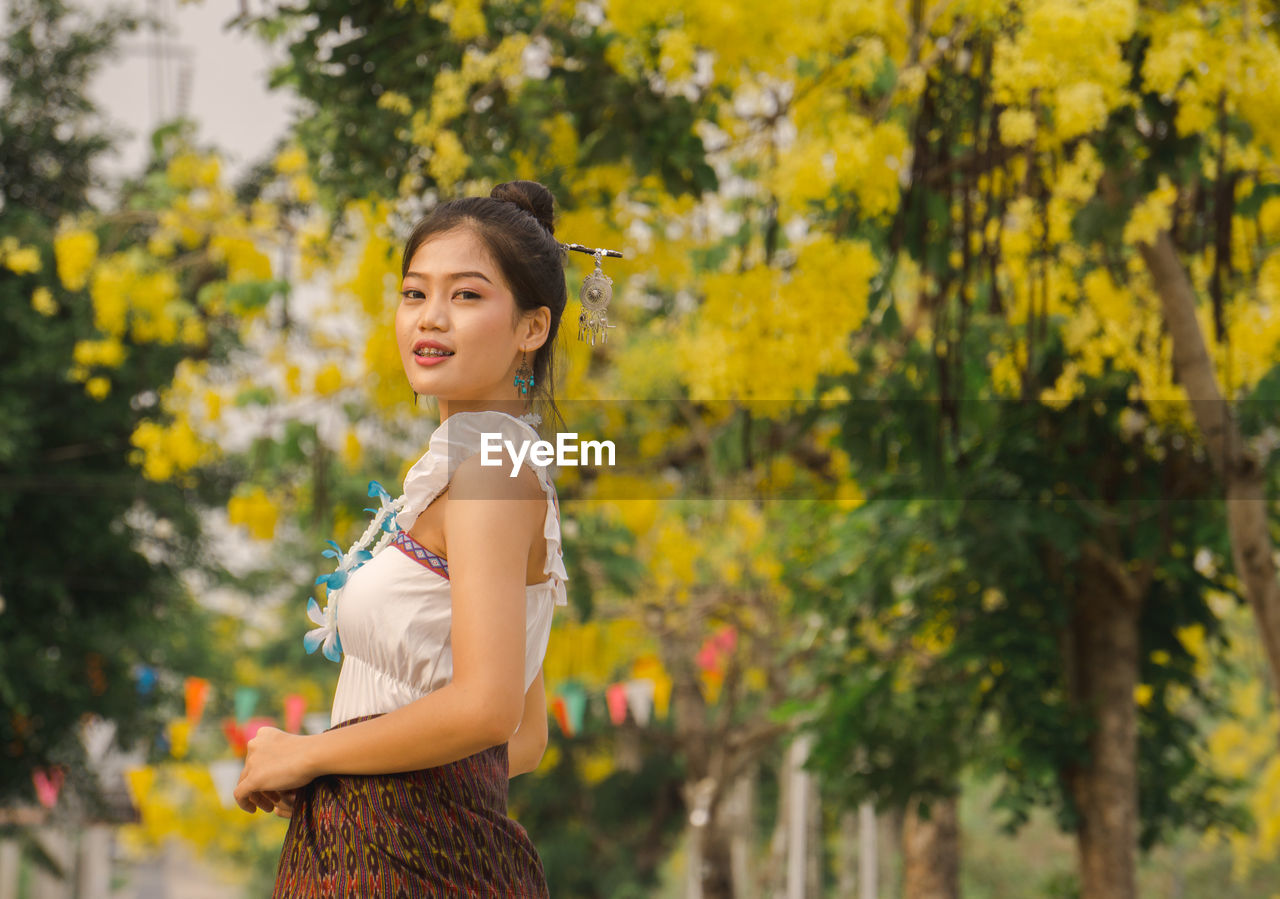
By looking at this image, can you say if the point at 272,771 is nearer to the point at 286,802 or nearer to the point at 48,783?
the point at 286,802

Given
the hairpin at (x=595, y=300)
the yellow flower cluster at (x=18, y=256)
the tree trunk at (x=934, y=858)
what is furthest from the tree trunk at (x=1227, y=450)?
the yellow flower cluster at (x=18, y=256)

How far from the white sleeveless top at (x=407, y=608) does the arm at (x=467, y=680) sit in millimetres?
38

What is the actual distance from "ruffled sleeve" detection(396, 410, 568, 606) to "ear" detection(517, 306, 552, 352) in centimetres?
11

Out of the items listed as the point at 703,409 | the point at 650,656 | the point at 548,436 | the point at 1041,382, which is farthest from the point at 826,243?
the point at 650,656

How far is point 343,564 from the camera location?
62.2 inches

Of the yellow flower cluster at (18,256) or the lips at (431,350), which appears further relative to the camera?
the yellow flower cluster at (18,256)

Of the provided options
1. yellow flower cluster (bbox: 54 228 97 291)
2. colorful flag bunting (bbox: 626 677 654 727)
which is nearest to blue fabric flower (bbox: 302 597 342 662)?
yellow flower cluster (bbox: 54 228 97 291)

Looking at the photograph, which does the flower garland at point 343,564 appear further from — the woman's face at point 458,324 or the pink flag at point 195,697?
the pink flag at point 195,697

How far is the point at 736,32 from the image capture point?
471 centimetres

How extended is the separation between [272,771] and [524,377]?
1.79 ft

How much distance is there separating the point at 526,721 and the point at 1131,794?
19.1ft

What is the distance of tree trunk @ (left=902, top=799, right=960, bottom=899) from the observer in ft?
34.3

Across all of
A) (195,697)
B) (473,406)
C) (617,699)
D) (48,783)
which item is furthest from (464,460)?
(48,783)

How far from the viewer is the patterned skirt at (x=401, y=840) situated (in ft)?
4.69
